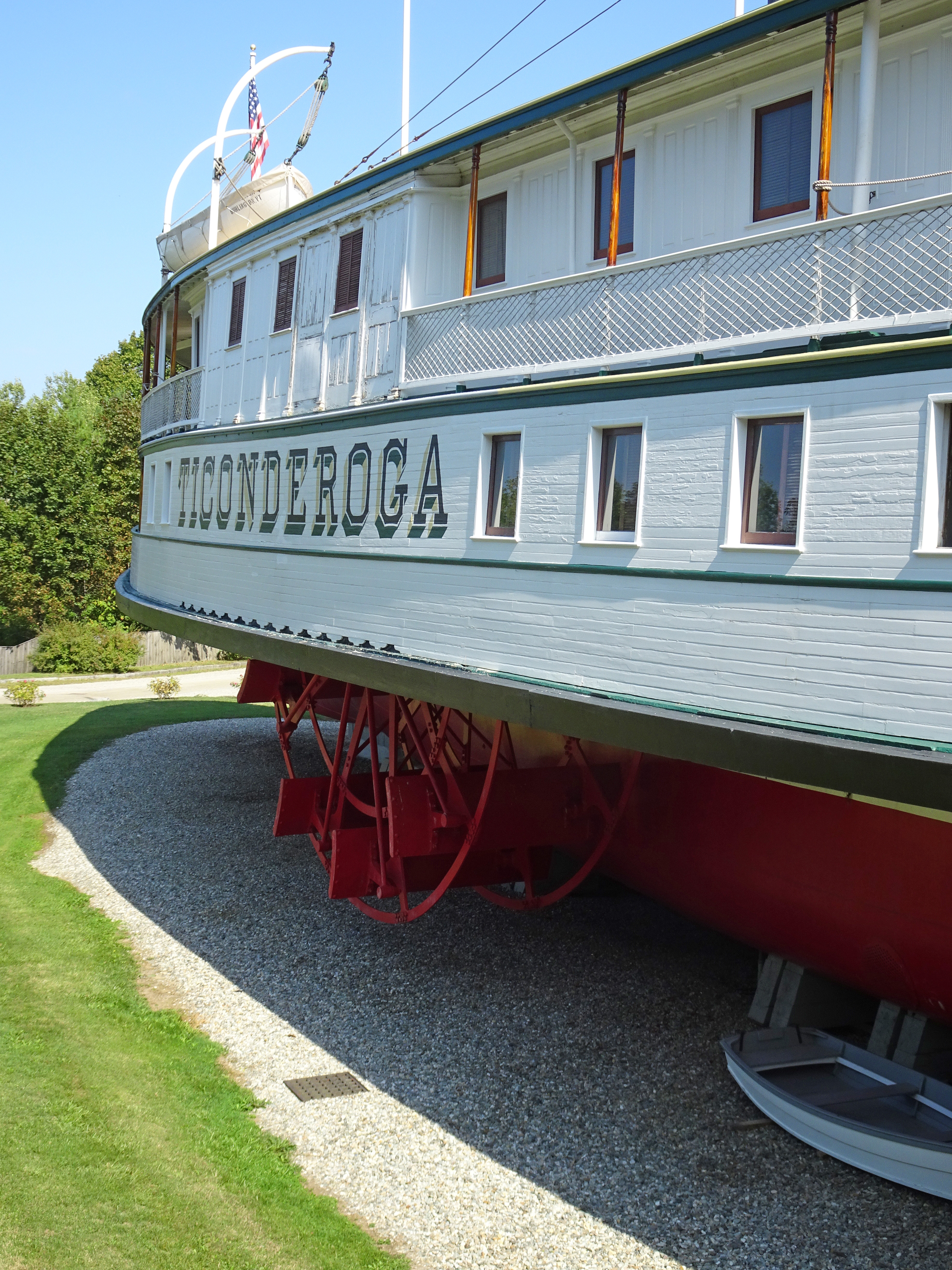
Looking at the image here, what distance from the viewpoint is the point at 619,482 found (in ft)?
22.0

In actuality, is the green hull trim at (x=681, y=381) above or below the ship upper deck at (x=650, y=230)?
below

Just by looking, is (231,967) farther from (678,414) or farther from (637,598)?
(678,414)

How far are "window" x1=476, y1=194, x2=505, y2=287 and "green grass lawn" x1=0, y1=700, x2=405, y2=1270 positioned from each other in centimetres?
644

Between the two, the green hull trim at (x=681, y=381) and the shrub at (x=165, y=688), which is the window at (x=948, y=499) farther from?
the shrub at (x=165, y=688)

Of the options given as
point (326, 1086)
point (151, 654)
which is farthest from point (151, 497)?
point (151, 654)

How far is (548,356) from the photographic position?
24.5 feet

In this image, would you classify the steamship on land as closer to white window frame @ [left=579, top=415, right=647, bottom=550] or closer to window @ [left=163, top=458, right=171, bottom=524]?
white window frame @ [left=579, top=415, right=647, bottom=550]

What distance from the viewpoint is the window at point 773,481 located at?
225 inches

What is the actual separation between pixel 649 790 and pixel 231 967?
4.05 m

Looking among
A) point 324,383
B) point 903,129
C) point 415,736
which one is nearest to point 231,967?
point 415,736

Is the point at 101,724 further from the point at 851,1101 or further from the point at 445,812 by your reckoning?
the point at 851,1101

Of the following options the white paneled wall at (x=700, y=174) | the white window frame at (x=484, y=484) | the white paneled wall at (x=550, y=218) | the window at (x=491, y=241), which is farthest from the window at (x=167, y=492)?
the white window frame at (x=484, y=484)

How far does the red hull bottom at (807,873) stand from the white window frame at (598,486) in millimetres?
2021

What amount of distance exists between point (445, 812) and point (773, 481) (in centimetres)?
444
